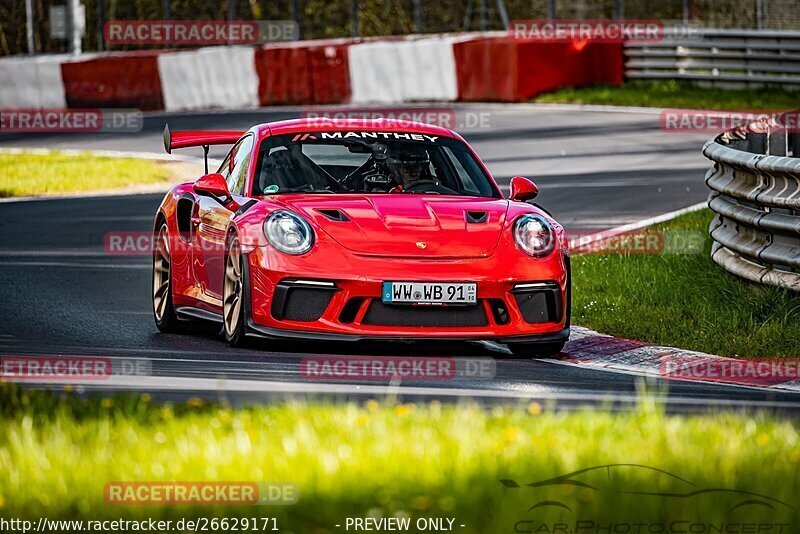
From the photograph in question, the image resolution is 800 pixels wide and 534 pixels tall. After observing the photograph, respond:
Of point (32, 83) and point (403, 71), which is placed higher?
point (403, 71)

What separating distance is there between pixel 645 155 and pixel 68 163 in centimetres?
747

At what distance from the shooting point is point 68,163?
2261 cm

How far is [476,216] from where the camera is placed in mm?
9352

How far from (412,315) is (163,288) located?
2.48 meters

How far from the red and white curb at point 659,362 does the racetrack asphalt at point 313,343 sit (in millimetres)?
239

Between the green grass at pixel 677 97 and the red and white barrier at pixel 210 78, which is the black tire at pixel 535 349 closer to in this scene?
the green grass at pixel 677 97

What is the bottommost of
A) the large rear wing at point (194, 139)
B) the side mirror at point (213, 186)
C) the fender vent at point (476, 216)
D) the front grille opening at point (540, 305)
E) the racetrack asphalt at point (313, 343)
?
the racetrack asphalt at point (313, 343)

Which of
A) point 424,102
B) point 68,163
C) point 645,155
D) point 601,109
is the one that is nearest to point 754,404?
point 645,155

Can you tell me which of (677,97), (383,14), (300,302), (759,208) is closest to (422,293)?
(300,302)

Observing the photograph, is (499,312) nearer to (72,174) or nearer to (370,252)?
(370,252)

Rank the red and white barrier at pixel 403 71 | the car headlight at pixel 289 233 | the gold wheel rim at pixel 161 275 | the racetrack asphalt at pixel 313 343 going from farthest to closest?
the red and white barrier at pixel 403 71 → the gold wheel rim at pixel 161 275 → the car headlight at pixel 289 233 → the racetrack asphalt at pixel 313 343

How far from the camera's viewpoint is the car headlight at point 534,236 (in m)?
9.17

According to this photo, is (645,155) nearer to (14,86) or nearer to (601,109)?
(601,109)

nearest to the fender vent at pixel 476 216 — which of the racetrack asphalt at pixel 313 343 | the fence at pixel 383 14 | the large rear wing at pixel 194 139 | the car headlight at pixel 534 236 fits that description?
the car headlight at pixel 534 236
